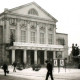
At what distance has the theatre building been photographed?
5216cm

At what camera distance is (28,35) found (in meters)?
56.0

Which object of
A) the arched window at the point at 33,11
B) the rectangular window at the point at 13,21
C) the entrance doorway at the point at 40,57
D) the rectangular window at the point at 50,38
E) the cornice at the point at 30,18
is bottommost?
the entrance doorway at the point at 40,57

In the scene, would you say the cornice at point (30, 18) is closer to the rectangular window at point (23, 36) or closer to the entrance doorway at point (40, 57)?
the rectangular window at point (23, 36)

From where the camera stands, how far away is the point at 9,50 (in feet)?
173

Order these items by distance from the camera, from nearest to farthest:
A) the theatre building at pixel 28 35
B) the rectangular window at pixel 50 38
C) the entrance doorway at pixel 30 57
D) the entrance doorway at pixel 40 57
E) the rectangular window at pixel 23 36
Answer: the theatre building at pixel 28 35
the entrance doorway at pixel 30 57
the rectangular window at pixel 23 36
the entrance doorway at pixel 40 57
the rectangular window at pixel 50 38

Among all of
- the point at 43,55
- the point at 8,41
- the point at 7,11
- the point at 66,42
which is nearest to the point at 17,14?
the point at 7,11

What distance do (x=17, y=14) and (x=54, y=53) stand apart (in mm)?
12707

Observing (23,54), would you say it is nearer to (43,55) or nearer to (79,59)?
(43,55)

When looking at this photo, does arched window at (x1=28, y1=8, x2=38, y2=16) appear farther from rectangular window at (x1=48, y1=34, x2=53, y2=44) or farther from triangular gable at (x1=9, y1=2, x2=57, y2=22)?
rectangular window at (x1=48, y1=34, x2=53, y2=44)

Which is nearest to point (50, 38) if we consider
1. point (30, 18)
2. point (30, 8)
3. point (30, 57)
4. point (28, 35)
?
point (28, 35)

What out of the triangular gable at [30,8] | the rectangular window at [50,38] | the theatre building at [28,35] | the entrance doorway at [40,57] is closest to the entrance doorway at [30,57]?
the theatre building at [28,35]

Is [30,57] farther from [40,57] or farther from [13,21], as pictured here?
[13,21]

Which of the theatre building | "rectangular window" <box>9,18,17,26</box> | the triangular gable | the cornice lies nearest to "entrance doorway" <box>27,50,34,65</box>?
the theatre building

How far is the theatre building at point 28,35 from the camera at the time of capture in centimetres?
5216
